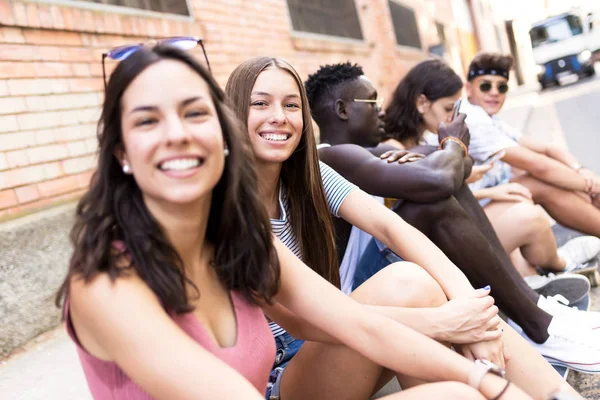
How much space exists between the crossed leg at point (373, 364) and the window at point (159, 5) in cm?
314

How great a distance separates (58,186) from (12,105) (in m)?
0.51

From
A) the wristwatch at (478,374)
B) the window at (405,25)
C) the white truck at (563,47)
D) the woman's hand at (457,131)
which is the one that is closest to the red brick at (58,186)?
the woman's hand at (457,131)

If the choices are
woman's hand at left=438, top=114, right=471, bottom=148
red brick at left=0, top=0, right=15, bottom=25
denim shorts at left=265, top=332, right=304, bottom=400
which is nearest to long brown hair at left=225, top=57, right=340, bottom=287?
denim shorts at left=265, top=332, right=304, bottom=400

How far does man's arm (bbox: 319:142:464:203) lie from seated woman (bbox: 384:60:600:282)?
0.52 metres

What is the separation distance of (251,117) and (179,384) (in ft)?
4.12

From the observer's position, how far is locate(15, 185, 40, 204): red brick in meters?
3.21

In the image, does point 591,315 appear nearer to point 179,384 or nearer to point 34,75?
point 179,384

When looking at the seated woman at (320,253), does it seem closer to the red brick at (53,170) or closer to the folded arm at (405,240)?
the folded arm at (405,240)

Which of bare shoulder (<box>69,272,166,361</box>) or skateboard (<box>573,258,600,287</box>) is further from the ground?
bare shoulder (<box>69,272,166,361</box>)

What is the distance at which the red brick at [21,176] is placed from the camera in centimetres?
314

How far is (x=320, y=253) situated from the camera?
2.40 meters

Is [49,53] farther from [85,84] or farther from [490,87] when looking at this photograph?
[490,87]

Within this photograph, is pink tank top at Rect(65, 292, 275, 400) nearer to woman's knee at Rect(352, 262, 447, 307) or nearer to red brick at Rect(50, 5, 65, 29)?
woman's knee at Rect(352, 262, 447, 307)

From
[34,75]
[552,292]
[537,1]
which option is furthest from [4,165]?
[537,1]
